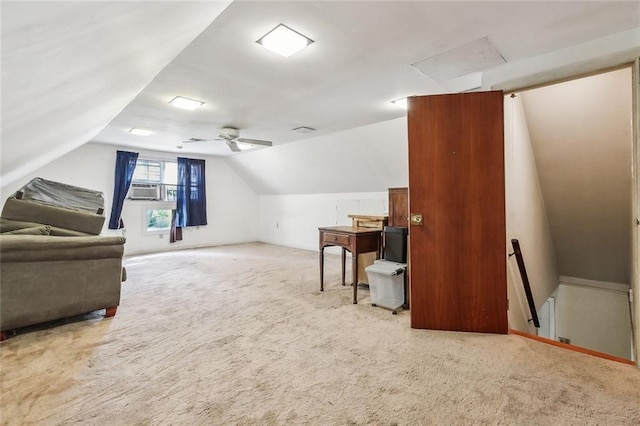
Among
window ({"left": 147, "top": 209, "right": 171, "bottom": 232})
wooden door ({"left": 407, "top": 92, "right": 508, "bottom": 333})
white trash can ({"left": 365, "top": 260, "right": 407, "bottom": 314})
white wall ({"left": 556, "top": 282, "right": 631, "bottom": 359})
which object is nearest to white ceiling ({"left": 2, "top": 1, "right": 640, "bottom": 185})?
wooden door ({"left": 407, "top": 92, "right": 508, "bottom": 333})

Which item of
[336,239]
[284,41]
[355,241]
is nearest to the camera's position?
[284,41]

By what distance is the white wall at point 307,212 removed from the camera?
563 centimetres

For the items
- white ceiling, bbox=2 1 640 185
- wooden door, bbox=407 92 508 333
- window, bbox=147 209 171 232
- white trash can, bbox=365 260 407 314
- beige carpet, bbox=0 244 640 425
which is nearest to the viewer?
white ceiling, bbox=2 1 640 185

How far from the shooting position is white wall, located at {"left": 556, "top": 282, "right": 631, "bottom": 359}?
4137 millimetres

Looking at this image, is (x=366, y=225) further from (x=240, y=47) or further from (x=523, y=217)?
(x=240, y=47)

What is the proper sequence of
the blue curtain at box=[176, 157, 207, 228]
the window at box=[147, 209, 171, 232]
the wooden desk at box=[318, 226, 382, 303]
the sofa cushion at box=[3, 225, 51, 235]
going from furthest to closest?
the blue curtain at box=[176, 157, 207, 228]
the window at box=[147, 209, 171, 232]
the wooden desk at box=[318, 226, 382, 303]
the sofa cushion at box=[3, 225, 51, 235]

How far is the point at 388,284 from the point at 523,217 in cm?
172

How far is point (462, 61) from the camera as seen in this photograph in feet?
7.73

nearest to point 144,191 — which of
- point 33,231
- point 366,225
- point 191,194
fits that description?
point 191,194

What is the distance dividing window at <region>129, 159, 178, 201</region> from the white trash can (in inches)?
225

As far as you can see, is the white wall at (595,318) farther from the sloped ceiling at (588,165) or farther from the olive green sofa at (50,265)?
the olive green sofa at (50,265)

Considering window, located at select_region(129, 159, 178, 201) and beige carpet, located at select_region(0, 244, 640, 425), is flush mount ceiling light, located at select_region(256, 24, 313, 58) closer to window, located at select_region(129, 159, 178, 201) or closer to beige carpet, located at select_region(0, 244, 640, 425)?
beige carpet, located at select_region(0, 244, 640, 425)

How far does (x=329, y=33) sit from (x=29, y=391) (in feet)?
9.35

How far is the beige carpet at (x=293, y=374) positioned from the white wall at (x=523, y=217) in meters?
1.04
